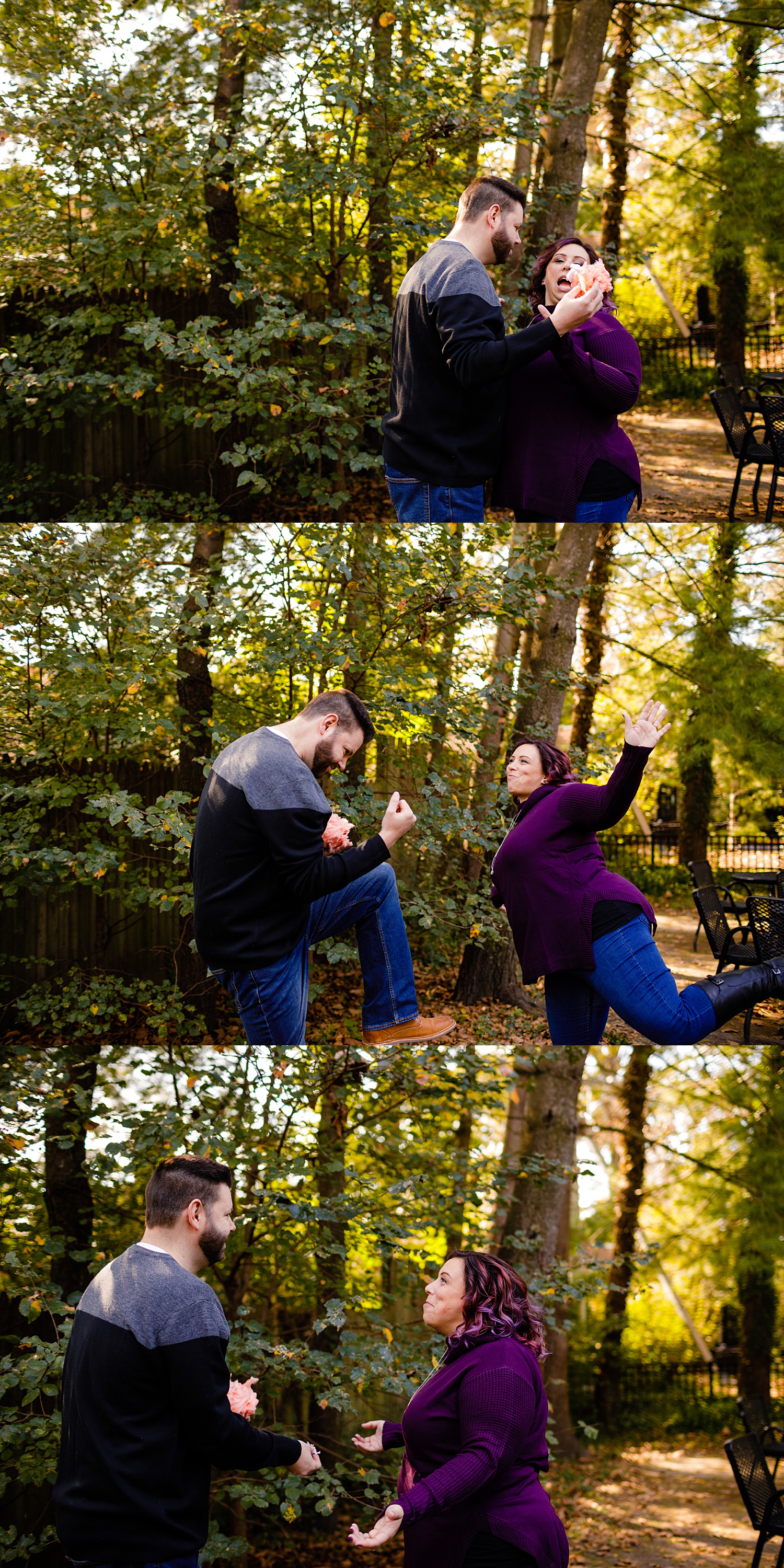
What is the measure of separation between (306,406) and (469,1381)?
475cm

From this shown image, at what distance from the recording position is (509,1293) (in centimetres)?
390

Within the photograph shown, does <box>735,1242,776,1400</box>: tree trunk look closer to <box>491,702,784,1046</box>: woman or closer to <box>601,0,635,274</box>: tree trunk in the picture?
<box>491,702,784,1046</box>: woman

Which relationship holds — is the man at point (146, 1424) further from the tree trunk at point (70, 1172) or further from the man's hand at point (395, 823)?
the tree trunk at point (70, 1172)

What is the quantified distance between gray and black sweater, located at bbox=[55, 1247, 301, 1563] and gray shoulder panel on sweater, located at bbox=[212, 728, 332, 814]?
149 centimetres

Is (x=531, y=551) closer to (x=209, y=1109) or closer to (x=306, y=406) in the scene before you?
(x=306, y=406)

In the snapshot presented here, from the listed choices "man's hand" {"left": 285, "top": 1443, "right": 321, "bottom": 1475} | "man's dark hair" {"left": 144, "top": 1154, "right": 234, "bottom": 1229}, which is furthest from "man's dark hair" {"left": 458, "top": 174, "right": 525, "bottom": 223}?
"man's hand" {"left": 285, "top": 1443, "right": 321, "bottom": 1475}

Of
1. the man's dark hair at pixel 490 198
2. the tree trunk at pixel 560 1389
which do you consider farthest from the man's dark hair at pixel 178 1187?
the tree trunk at pixel 560 1389

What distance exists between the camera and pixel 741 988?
432cm

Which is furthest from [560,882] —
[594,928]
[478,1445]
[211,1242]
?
[478,1445]

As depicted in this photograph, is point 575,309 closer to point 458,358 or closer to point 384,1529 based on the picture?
point 458,358

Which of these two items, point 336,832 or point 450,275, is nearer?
point 336,832

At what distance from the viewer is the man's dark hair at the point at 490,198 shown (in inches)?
167

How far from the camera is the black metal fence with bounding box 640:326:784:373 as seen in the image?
13805 millimetres

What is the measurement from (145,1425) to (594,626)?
29.4 feet
